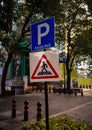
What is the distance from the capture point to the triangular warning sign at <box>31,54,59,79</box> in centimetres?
772

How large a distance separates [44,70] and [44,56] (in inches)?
13.2

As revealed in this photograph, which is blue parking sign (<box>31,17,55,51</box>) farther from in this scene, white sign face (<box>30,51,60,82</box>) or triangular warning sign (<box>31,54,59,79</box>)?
triangular warning sign (<box>31,54,59,79</box>)

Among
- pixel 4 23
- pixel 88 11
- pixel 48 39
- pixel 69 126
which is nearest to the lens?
pixel 48 39

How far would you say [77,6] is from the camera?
41844mm

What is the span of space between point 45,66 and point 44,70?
0.10 metres

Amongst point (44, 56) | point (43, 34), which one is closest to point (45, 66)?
point (44, 56)

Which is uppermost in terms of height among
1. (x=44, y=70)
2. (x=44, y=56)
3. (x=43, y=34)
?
(x=43, y=34)

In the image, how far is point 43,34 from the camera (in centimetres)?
790

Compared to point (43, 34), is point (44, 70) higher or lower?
lower

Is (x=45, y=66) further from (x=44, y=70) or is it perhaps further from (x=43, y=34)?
(x=43, y=34)

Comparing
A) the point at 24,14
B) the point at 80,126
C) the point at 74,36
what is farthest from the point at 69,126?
the point at 74,36

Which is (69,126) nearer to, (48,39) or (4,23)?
(48,39)

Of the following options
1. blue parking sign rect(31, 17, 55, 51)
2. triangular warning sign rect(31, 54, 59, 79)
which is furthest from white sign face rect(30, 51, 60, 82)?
blue parking sign rect(31, 17, 55, 51)

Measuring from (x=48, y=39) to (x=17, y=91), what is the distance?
34.4 meters
